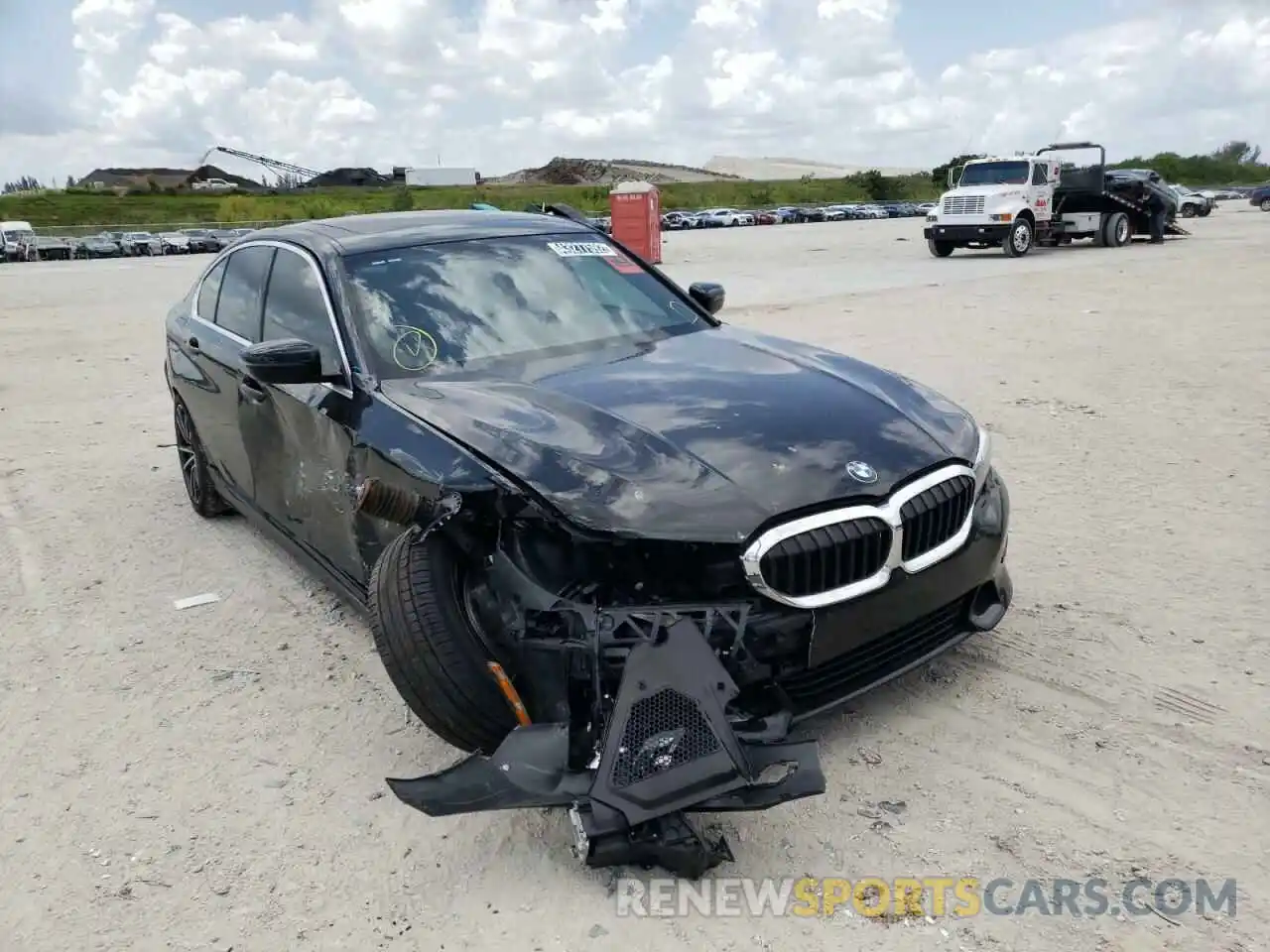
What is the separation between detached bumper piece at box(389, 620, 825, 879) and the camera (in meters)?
2.49

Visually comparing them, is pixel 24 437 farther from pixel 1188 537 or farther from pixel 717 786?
pixel 1188 537

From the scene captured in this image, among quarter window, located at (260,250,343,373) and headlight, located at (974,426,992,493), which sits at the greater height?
quarter window, located at (260,250,343,373)

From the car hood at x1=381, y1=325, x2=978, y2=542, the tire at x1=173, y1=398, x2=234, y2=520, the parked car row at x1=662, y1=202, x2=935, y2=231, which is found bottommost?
the parked car row at x1=662, y1=202, x2=935, y2=231

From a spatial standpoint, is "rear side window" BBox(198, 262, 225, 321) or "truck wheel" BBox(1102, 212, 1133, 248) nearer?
"rear side window" BBox(198, 262, 225, 321)

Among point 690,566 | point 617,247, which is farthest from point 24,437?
point 690,566

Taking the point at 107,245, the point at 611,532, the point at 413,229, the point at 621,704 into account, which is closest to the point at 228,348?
the point at 413,229

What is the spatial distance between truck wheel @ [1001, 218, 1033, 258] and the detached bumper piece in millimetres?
22134

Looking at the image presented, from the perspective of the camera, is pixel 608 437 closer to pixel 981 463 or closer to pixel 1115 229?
pixel 981 463

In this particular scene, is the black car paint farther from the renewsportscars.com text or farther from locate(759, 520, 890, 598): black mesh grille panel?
the renewsportscars.com text

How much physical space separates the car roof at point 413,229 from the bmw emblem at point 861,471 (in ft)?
7.20

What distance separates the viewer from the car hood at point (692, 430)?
2814mm

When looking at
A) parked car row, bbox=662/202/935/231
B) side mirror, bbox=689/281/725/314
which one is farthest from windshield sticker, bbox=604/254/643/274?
parked car row, bbox=662/202/935/231

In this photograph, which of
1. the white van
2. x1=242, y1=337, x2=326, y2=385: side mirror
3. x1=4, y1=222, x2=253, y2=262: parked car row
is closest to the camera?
x1=242, y1=337, x2=326, y2=385: side mirror

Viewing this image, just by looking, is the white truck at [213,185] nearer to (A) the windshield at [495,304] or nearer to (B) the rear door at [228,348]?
(B) the rear door at [228,348]
